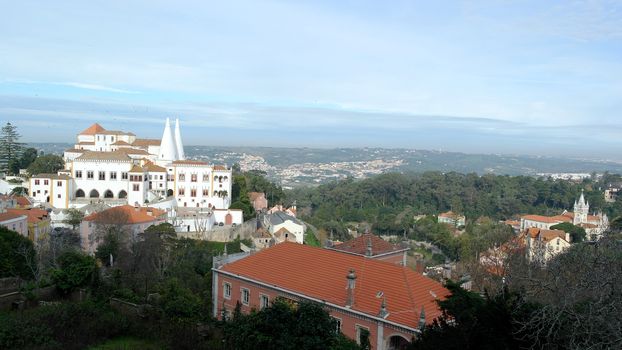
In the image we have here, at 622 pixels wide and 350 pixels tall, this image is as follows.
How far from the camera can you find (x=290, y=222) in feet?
137

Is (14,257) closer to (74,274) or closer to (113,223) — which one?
(74,274)

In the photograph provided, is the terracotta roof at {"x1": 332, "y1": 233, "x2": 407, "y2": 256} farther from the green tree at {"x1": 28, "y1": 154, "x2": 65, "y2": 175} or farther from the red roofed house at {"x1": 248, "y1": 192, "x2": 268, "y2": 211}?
the green tree at {"x1": 28, "y1": 154, "x2": 65, "y2": 175}

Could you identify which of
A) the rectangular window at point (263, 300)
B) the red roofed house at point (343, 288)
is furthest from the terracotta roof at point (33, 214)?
the rectangular window at point (263, 300)

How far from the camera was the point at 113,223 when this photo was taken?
101 ft

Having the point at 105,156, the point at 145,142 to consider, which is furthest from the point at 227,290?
the point at 145,142

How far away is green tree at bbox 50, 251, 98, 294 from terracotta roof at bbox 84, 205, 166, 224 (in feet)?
52.3

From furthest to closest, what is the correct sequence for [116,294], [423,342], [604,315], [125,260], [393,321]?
[125,260] → [116,294] → [393,321] → [423,342] → [604,315]

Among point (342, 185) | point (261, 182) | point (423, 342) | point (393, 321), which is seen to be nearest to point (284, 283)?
point (393, 321)

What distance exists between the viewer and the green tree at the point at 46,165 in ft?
143

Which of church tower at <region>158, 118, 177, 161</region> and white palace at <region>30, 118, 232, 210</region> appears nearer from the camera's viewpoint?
white palace at <region>30, 118, 232, 210</region>

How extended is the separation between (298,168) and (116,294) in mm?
142941

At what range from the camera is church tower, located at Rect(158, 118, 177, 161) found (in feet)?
141

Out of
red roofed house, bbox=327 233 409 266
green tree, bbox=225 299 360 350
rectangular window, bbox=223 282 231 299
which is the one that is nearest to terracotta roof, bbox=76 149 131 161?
Result: red roofed house, bbox=327 233 409 266

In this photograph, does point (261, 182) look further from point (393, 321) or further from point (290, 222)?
point (393, 321)
